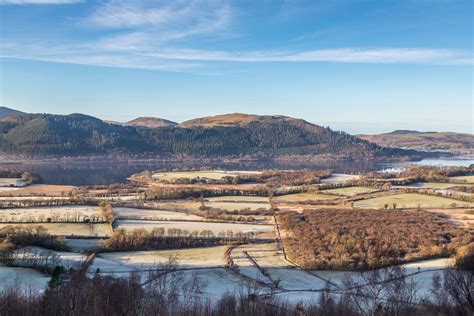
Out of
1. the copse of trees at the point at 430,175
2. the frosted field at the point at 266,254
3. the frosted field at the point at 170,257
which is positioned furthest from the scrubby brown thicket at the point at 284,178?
the frosted field at the point at 170,257

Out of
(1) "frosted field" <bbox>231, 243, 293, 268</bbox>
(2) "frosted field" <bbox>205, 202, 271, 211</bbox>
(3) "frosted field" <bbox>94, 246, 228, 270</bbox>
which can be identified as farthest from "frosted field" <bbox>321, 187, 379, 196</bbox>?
(3) "frosted field" <bbox>94, 246, 228, 270</bbox>

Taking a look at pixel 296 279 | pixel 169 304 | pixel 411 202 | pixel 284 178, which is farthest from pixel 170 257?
pixel 284 178

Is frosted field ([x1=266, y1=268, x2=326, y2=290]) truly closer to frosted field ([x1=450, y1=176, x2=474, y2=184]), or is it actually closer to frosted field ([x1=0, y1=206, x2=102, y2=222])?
frosted field ([x1=0, y1=206, x2=102, y2=222])

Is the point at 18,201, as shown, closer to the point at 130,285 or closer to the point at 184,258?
the point at 184,258

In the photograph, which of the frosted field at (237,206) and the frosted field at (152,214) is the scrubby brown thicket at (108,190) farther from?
the frosted field at (237,206)

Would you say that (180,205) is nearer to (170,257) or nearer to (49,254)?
(170,257)
